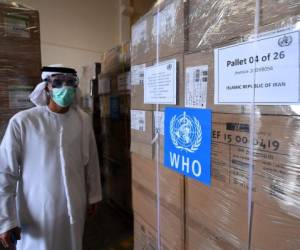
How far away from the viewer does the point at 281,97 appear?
0.60m

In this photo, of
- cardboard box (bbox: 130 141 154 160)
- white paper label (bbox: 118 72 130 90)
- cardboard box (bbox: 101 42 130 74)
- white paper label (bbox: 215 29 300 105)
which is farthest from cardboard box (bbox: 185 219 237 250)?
cardboard box (bbox: 101 42 130 74)

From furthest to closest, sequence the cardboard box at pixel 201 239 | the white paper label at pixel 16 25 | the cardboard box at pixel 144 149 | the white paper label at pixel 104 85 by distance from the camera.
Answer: the white paper label at pixel 104 85 → the white paper label at pixel 16 25 → the cardboard box at pixel 144 149 → the cardboard box at pixel 201 239

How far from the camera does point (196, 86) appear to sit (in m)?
0.87

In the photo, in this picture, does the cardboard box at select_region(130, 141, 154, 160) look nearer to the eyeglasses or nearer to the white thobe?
the white thobe

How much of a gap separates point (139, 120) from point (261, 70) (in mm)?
698

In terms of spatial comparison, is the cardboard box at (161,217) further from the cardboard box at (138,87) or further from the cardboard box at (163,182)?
the cardboard box at (138,87)

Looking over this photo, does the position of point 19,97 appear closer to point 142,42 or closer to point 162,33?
point 142,42

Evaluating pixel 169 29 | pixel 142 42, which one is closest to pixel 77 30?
pixel 142 42

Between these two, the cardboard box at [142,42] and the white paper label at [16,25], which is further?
the white paper label at [16,25]

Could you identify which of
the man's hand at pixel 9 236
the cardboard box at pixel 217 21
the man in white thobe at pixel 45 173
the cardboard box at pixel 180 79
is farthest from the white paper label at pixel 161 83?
the man's hand at pixel 9 236

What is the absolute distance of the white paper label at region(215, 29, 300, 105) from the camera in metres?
0.58

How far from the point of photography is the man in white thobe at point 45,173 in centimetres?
149

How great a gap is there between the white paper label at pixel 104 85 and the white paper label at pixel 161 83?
5.64 feet

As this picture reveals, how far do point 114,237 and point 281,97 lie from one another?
236 cm
